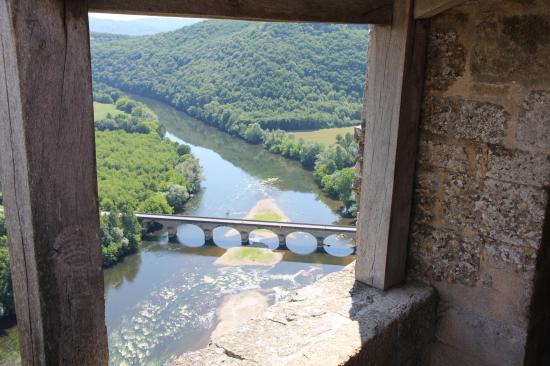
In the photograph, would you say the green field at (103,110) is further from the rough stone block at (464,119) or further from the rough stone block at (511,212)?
the rough stone block at (511,212)

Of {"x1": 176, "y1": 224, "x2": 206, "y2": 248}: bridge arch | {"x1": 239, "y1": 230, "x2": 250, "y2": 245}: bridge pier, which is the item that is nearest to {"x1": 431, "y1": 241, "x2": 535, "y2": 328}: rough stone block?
{"x1": 239, "y1": 230, "x2": 250, "y2": 245}: bridge pier

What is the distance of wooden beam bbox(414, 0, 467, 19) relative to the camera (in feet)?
5.19

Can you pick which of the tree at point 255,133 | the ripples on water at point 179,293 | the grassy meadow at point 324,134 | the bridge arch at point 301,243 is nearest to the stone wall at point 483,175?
the ripples on water at point 179,293

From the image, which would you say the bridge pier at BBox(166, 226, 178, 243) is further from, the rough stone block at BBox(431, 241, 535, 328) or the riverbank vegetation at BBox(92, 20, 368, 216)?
the rough stone block at BBox(431, 241, 535, 328)

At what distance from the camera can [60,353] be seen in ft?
3.09

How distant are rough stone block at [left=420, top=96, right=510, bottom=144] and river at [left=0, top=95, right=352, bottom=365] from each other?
49.4 feet

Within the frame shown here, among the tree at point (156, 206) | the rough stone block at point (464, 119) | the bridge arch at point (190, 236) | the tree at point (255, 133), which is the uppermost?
the rough stone block at point (464, 119)

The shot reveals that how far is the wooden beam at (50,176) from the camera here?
829 mm

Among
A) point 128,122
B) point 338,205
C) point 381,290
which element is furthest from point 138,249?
point 381,290

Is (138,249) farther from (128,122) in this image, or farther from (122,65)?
(122,65)

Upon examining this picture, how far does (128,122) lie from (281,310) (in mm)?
37276

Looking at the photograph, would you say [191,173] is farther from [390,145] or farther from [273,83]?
[390,145]

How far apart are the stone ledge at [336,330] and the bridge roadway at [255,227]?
20.7 metres

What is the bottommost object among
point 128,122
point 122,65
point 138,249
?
point 138,249
